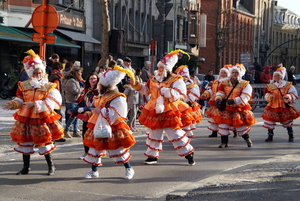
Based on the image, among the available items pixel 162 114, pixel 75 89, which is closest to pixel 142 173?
pixel 162 114

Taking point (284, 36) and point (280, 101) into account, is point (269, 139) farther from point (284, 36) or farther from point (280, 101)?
point (284, 36)

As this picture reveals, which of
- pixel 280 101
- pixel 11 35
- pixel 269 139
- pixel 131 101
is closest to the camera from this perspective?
pixel 280 101

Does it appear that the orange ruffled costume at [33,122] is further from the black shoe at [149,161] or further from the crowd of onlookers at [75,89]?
the black shoe at [149,161]

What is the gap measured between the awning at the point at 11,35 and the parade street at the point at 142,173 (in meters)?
10.6

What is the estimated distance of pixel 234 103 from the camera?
11289mm

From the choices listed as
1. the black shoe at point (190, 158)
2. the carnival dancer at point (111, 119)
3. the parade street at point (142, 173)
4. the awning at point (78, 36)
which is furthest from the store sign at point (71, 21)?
the carnival dancer at point (111, 119)

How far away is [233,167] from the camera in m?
9.34

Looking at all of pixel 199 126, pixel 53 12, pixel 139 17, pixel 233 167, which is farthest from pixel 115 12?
pixel 233 167

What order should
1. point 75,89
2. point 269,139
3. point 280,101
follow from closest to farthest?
1. point 75,89
2. point 280,101
3. point 269,139

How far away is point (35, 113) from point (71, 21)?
2180cm

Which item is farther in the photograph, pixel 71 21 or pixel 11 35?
pixel 71 21

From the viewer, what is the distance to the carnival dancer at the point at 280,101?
12.9 metres

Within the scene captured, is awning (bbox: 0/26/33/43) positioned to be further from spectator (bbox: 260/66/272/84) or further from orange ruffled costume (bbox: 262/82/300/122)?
orange ruffled costume (bbox: 262/82/300/122)

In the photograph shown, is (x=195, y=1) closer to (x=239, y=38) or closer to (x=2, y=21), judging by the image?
(x=239, y=38)
